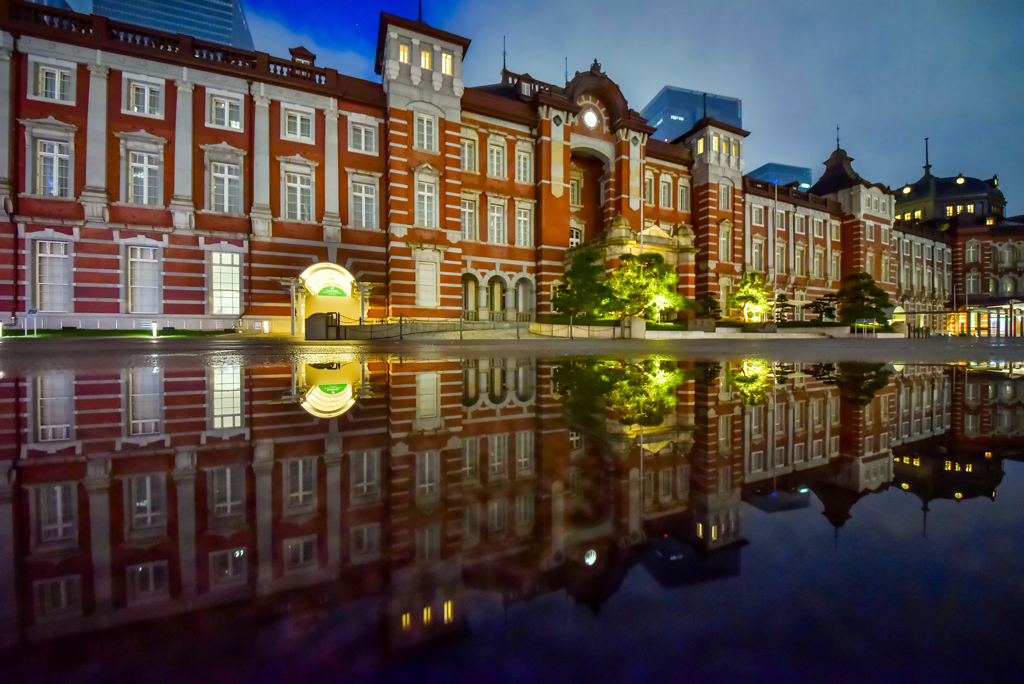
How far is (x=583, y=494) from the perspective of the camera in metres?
1.42

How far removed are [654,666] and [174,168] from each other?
25.0m

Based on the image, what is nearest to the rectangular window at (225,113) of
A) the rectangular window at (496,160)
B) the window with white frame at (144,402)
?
the rectangular window at (496,160)

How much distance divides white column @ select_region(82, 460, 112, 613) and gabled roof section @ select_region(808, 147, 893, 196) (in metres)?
52.3

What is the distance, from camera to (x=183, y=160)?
19.6 m

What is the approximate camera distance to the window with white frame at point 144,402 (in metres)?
2.47

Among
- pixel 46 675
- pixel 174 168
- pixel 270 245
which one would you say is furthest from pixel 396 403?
pixel 174 168

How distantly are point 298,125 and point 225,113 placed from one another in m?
2.95

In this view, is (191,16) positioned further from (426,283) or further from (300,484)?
(300,484)

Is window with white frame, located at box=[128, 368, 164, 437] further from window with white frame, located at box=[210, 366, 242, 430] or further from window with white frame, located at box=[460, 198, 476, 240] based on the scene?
window with white frame, located at box=[460, 198, 476, 240]

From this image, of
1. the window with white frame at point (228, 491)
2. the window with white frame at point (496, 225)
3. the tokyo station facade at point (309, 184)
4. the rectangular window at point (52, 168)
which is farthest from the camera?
the window with white frame at point (496, 225)

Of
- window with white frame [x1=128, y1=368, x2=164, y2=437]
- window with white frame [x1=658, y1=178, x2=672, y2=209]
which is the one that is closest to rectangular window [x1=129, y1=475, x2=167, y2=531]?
window with white frame [x1=128, y1=368, x2=164, y2=437]

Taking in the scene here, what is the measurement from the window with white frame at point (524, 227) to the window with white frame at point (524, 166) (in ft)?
5.67

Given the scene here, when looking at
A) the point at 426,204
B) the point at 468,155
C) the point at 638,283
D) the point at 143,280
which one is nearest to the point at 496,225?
the point at 468,155

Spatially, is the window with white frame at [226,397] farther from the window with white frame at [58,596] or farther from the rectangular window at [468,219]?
the rectangular window at [468,219]
